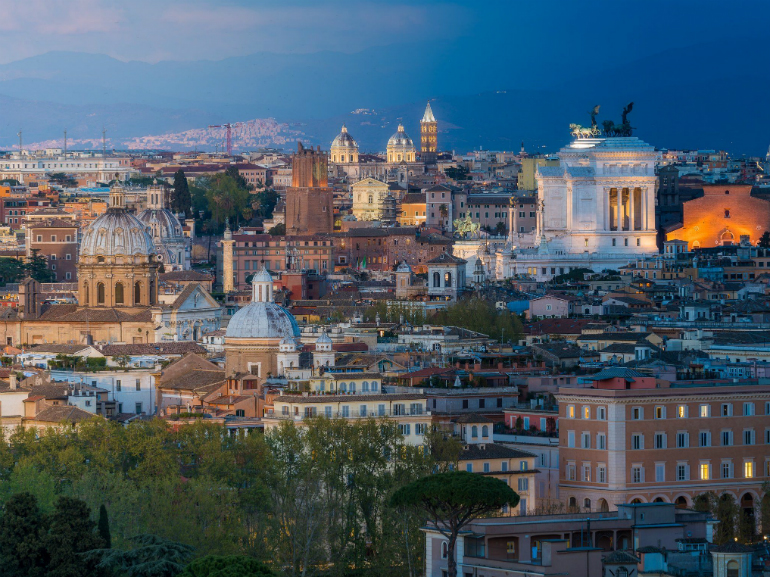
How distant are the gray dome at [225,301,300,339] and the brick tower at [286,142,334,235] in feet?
245

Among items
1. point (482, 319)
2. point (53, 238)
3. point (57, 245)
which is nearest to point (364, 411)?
point (482, 319)

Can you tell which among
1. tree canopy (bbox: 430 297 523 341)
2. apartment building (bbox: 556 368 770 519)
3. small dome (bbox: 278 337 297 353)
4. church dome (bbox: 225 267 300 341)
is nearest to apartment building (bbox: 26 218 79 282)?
tree canopy (bbox: 430 297 523 341)

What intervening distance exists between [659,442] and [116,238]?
1788 inches

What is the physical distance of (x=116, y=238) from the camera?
10194 cm

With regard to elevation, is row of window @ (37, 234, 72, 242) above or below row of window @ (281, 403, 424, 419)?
above

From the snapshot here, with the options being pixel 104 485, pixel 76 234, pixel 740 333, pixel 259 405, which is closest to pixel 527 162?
pixel 76 234

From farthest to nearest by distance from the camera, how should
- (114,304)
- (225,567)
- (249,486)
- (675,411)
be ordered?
(114,304) → (675,411) → (249,486) → (225,567)

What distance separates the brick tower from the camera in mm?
156875

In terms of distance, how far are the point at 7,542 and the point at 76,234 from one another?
9355cm

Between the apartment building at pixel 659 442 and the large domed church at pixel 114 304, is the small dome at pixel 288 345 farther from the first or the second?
the large domed church at pixel 114 304

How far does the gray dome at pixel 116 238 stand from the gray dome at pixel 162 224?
4065 centimetres

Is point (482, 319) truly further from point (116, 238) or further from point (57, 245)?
point (57, 245)

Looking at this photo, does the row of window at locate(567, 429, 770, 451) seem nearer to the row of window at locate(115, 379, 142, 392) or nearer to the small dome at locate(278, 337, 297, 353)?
the small dome at locate(278, 337, 297, 353)

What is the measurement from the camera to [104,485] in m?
56.7
